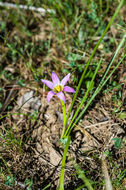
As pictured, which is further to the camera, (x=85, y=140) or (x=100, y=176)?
(x=85, y=140)

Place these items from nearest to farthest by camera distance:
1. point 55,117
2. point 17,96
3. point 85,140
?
point 85,140 < point 55,117 < point 17,96

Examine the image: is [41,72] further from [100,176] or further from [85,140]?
[100,176]

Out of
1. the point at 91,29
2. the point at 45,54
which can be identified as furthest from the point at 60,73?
the point at 91,29

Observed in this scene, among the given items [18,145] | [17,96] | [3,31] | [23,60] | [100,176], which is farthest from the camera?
[3,31]

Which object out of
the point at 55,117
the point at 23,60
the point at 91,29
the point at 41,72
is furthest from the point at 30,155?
the point at 91,29

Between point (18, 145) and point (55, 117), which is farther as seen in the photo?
point (55, 117)

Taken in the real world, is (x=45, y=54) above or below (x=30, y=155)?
above

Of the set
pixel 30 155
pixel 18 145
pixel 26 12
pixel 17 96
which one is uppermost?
pixel 26 12

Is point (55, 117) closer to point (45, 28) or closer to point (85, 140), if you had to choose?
point (85, 140)

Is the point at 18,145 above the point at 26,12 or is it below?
below
